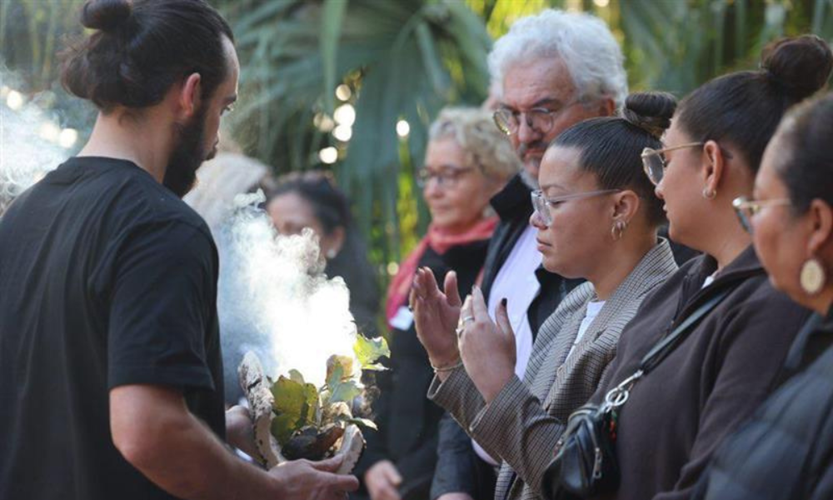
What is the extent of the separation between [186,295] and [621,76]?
1.69 m

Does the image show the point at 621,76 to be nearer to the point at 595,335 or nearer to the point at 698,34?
the point at 595,335

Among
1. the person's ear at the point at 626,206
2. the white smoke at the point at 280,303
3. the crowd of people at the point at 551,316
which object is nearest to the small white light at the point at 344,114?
the white smoke at the point at 280,303

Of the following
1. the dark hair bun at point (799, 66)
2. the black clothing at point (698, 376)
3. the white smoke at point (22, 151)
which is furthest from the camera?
the white smoke at point (22, 151)

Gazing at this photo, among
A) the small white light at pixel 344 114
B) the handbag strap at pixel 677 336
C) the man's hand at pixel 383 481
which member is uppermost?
the handbag strap at pixel 677 336

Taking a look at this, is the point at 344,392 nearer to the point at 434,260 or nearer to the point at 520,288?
the point at 520,288

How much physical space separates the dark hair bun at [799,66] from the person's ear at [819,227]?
0.51 metres

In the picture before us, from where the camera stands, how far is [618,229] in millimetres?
2730

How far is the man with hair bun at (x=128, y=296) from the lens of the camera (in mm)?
2143

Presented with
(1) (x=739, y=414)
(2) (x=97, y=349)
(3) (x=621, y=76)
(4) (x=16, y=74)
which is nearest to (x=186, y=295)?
(2) (x=97, y=349)

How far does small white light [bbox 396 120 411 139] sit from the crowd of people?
2810 mm

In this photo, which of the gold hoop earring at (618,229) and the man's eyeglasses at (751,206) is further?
the gold hoop earring at (618,229)

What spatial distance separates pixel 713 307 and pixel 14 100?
94.2 inches

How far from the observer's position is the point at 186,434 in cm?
216

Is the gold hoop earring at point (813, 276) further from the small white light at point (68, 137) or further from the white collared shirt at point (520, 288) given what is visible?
the small white light at point (68, 137)
